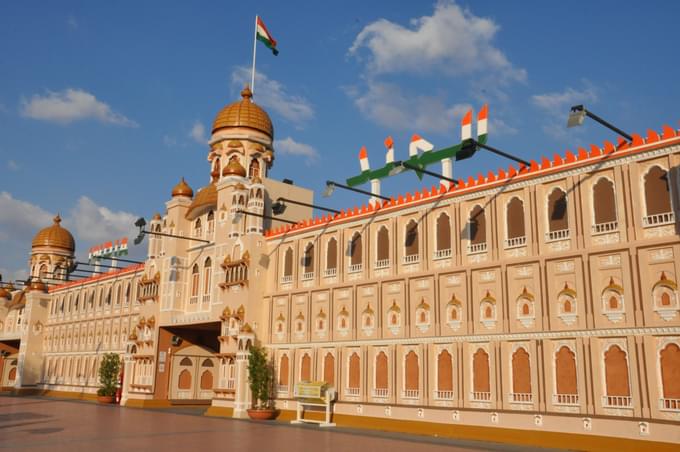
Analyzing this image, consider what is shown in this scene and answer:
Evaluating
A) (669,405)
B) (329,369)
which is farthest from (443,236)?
(669,405)

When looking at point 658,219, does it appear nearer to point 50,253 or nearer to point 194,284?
point 194,284

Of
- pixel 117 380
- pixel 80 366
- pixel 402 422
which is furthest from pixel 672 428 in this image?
pixel 80 366

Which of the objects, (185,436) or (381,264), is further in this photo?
(381,264)

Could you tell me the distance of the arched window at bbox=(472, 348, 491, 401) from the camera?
2455 cm

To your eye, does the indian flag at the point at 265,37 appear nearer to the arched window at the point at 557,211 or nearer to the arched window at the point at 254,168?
the arched window at the point at 254,168

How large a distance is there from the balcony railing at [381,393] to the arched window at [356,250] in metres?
5.97

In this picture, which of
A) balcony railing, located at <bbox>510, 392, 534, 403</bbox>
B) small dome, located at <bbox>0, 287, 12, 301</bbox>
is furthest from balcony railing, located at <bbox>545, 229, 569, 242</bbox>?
small dome, located at <bbox>0, 287, 12, 301</bbox>

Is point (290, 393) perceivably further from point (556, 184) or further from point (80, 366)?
point (80, 366)

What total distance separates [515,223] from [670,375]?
25.4 ft

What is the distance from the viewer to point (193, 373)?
4228cm

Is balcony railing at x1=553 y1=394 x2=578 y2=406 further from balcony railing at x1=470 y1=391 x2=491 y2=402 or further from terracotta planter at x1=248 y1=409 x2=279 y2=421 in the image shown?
terracotta planter at x1=248 y1=409 x2=279 y2=421

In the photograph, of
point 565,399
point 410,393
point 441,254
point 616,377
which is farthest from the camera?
point 441,254

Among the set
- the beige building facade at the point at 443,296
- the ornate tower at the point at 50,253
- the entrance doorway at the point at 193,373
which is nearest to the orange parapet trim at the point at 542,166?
the beige building facade at the point at 443,296

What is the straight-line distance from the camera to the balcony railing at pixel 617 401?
20656 mm
